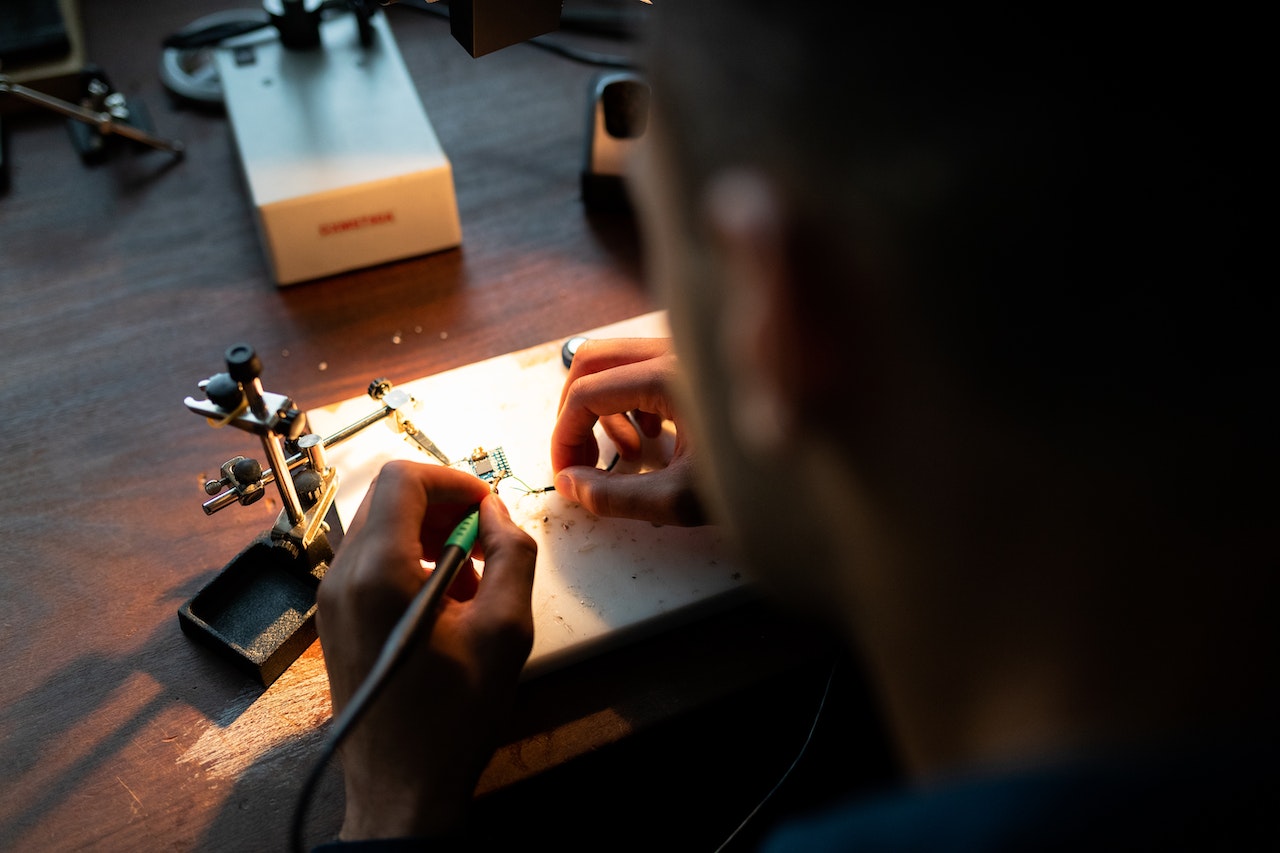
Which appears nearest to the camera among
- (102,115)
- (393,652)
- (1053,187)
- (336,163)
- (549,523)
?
(1053,187)

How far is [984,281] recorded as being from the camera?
325 millimetres

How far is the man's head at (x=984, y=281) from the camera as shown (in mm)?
295

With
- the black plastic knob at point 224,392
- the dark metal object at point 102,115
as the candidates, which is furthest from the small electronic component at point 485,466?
the dark metal object at point 102,115

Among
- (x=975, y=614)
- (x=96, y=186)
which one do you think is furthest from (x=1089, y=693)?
(x=96, y=186)

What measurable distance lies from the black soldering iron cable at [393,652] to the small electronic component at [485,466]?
0.16m

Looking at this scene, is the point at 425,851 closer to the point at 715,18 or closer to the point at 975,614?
the point at 975,614

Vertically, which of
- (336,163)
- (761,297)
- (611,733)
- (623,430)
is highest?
(761,297)

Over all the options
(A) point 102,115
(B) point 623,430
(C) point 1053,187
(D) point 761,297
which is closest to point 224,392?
(B) point 623,430

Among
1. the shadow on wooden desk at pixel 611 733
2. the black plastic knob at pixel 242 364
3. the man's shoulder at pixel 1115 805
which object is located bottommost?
the shadow on wooden desk at pixel 611 733

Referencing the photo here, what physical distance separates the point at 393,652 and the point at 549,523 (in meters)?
0.26

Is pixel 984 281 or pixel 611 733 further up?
pixel 984 281

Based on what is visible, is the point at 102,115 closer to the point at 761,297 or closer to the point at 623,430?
the point at 623,430

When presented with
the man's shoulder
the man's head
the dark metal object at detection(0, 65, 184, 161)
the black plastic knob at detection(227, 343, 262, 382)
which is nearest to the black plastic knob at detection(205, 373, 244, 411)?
the black plastic knob at detection(227, 343, 262, 382)

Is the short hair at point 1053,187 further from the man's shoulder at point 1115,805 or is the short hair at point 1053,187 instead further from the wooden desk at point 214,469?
the wooden desk at point 214,469
